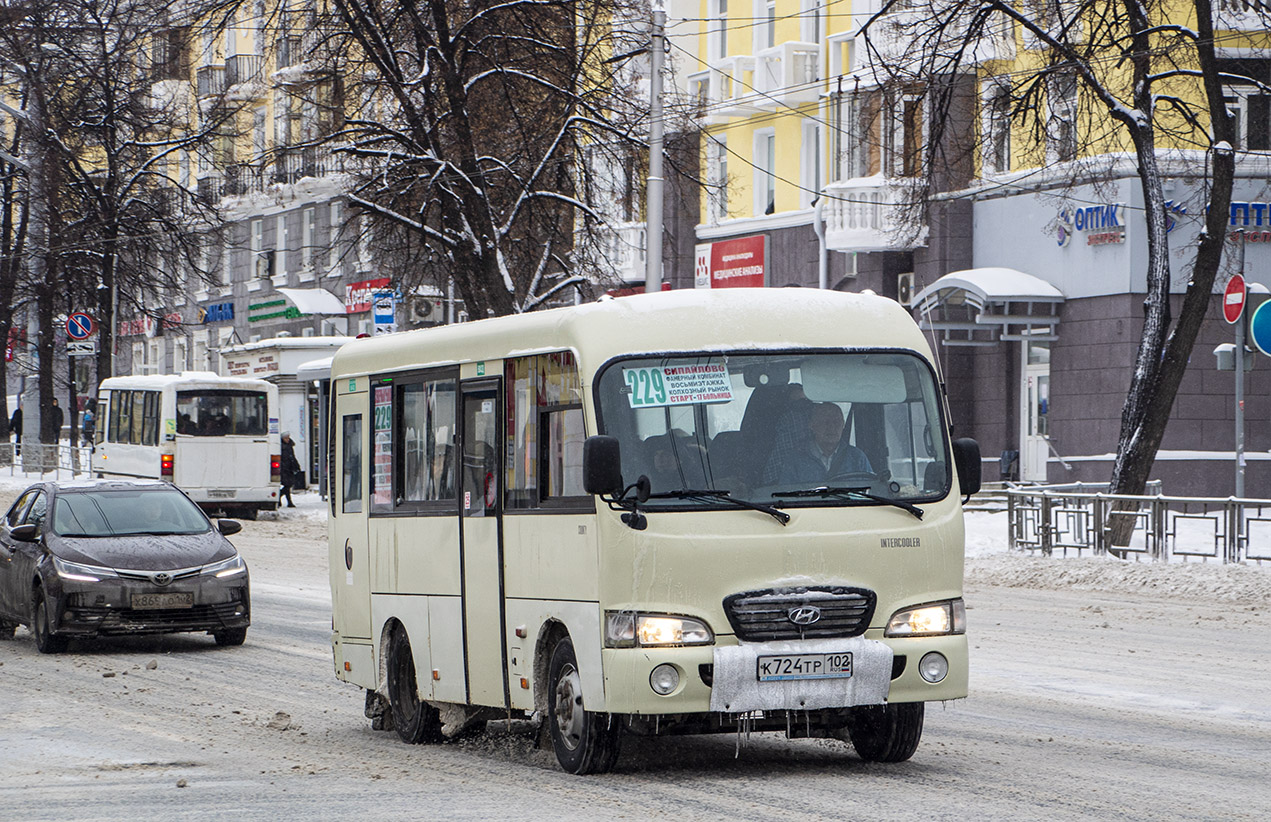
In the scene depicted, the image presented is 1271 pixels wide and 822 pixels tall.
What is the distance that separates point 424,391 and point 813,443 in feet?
9.17

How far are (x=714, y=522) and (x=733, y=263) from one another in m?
35.4

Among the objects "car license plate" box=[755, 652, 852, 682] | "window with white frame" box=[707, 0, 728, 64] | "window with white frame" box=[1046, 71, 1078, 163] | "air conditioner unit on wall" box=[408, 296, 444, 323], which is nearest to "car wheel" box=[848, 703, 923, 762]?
"car license plate" box=[755, 652, 852, 682]

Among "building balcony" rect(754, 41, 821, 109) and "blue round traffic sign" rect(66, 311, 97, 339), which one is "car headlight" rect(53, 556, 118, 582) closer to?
"building balcony" rect(754, 41, 821, 109)

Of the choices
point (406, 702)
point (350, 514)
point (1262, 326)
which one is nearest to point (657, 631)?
point (406, 702)

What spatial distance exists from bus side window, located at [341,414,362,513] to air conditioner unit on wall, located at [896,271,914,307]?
27.7m

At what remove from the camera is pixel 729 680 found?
9164 mm

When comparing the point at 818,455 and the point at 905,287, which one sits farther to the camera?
the point at 905,287

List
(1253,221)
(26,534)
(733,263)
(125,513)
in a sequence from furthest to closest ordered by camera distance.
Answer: (733,263) < (1253,221) < (125,513) < (26,534)

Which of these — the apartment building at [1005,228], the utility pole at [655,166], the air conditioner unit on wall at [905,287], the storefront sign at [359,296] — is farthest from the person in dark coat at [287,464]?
the utility pole at [655,166]

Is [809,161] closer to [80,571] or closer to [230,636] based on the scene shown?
[230,636]

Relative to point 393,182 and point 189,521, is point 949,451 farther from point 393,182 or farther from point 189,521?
point 393,182

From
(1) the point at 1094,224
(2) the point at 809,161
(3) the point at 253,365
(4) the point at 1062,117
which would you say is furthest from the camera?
(3) the point at 253,365

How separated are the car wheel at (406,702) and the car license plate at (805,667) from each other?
2948mm

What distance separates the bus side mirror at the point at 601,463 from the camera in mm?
9070
